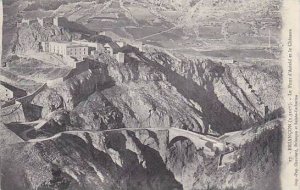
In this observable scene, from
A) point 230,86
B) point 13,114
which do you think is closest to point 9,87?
point 13,114

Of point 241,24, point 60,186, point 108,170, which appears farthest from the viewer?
point 241,24

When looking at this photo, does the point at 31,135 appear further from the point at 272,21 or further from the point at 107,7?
the point at 272,21

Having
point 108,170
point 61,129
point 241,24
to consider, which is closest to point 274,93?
point 241,24

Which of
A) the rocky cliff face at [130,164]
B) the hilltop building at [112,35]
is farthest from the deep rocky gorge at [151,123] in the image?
the hilltop building at [112,35]

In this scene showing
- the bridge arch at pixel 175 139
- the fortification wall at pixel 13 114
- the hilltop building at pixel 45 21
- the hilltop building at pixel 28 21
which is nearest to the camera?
the fortification wall at pixel 13 114

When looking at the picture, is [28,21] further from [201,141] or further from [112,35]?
[201,141]

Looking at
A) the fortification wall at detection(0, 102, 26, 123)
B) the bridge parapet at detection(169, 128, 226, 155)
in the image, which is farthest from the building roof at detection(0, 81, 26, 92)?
the bridge parapet at detection(169, 128, 226, 155)

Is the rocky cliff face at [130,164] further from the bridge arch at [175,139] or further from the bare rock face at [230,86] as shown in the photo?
the bare rock face at [230,86]

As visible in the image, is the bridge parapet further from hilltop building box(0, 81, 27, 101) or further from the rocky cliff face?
hilltop building box(0, 81, 27, 101)

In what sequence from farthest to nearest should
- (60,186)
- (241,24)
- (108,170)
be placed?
1. (241,24)
2. (108,170)
3. (60,186)
